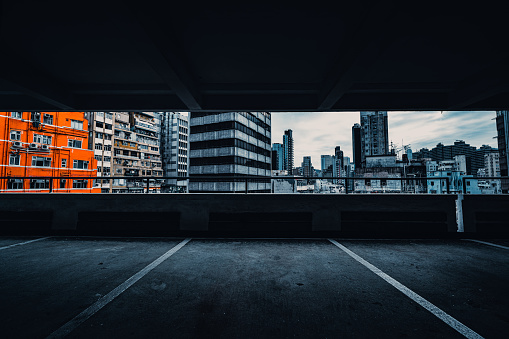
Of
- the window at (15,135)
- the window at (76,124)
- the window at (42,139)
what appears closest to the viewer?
the window at (15,135)

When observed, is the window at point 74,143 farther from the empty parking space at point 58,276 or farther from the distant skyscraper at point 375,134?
the distant skyscraper at point 375,134

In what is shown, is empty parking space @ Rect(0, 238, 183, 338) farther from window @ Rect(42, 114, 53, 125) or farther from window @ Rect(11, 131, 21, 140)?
window @ Rect(42, 114, 53, 125)

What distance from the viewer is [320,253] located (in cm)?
596

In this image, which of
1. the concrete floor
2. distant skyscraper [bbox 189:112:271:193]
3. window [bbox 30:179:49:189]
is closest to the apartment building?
distant skyscraper [bbox 189:112:271:193]

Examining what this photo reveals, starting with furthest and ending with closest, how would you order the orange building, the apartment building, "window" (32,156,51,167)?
the apartment building < "window" (32,156,51,167) < the orange building

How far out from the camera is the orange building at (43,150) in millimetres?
33000

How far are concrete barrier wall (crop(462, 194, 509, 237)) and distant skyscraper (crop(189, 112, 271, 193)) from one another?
49.4 metres

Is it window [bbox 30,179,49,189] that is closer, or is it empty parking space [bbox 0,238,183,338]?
empty parking space [bbox 0,238,183,338]

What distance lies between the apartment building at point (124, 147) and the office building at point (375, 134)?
119 m
